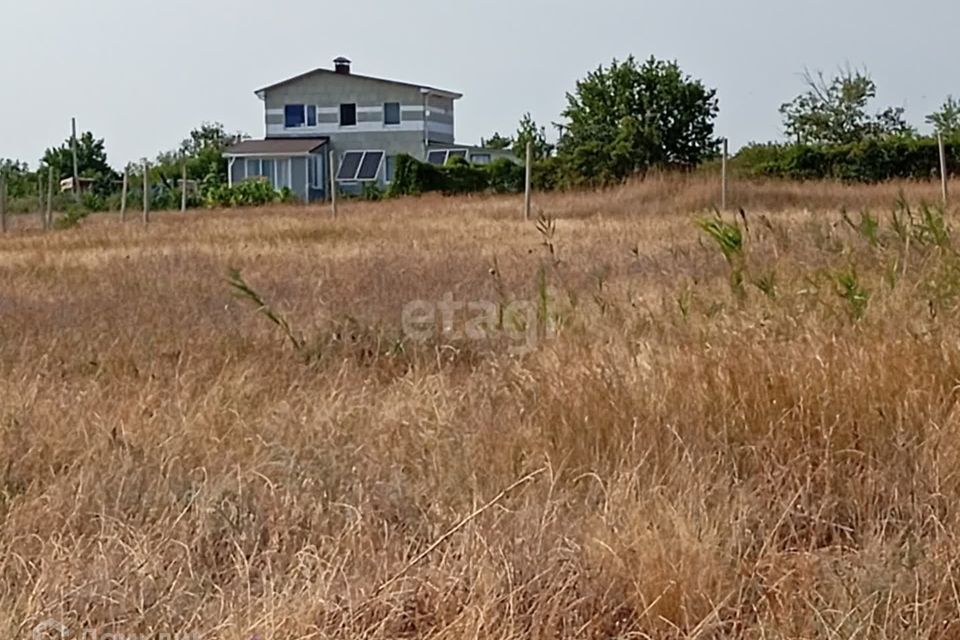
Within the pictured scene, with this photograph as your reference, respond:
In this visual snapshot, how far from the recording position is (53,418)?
308cm

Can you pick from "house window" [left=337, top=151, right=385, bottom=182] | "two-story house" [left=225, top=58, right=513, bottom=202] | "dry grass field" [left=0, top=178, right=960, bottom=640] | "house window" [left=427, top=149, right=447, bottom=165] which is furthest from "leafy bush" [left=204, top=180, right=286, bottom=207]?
"dry grass field" [left=0, top=178, right=960, bottom=640]

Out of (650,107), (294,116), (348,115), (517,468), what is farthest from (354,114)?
(517,468)

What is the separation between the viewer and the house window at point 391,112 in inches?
1698

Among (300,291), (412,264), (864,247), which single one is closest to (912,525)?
(864,247)

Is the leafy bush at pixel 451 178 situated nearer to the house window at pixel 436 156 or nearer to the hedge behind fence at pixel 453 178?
the hedge behind fence at pixel 453 178

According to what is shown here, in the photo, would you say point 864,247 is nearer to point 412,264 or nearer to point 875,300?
point 875,300

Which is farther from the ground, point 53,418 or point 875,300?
point 875,300

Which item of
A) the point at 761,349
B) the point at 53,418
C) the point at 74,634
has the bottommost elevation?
the point at 74,634

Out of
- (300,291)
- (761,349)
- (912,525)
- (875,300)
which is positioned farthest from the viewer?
(300,291)

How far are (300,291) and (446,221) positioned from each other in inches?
284
